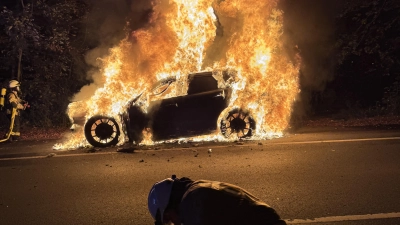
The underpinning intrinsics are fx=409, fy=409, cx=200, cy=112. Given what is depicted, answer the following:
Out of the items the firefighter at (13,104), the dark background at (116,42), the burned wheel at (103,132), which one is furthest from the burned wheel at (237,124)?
the firefighter at (13,104)

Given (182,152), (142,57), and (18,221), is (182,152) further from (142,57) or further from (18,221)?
(18,221)

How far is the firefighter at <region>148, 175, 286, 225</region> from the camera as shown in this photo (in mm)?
2455

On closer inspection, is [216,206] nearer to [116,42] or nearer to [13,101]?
[13,101]

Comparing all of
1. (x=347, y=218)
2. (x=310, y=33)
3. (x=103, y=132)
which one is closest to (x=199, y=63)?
(x=103, y=132)

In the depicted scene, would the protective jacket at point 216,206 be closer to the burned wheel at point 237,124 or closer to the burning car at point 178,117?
the burning car at point 178,117

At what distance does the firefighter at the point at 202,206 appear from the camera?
2455mm

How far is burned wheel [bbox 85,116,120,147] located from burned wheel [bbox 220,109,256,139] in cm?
276

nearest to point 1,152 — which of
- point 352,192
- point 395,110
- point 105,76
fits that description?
point 105,76

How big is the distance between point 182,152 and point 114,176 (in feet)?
7.21

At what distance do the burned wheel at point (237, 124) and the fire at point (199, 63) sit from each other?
169 millimetres

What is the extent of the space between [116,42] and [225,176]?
9.93 metres

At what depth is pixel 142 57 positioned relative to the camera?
1152cm

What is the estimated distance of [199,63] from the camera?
1209cm

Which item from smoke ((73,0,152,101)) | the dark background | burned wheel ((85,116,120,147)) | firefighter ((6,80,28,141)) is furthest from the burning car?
smoke ((73,0,152,101))
